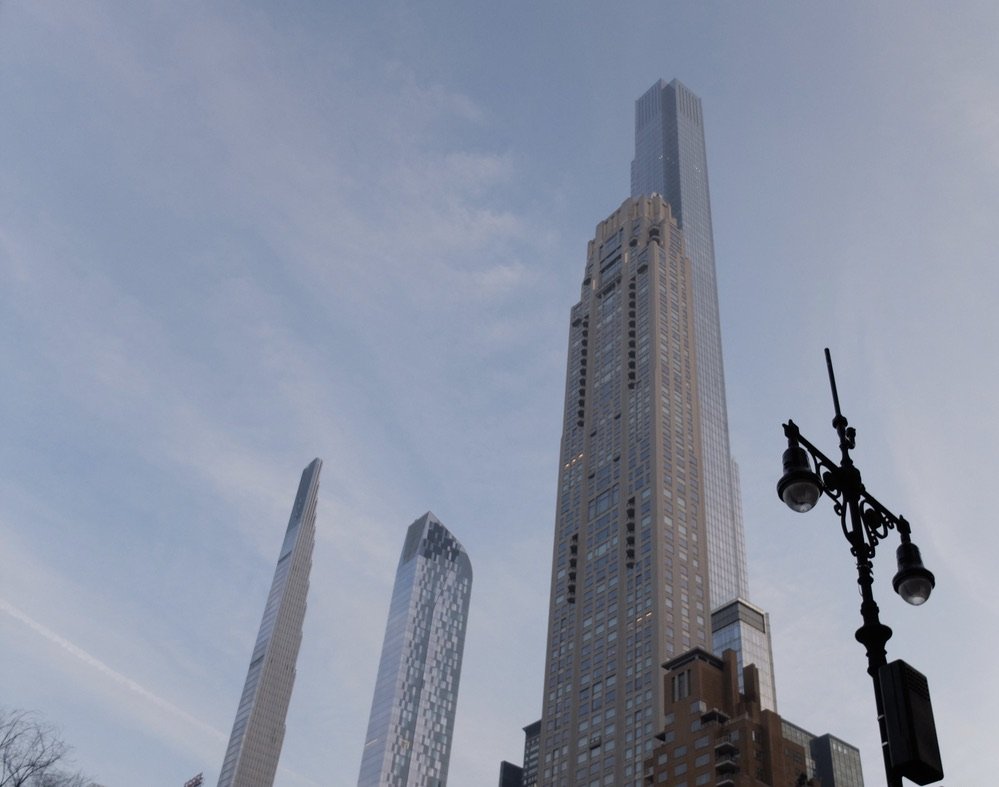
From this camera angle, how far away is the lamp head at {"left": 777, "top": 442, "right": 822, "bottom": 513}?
47.2 feet

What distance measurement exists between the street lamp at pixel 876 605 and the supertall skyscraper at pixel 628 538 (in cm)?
11954

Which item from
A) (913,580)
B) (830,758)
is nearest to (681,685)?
(830,758)

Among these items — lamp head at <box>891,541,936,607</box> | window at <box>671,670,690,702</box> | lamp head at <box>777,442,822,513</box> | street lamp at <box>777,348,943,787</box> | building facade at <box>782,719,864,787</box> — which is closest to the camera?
street lamp at <box>777,348,943,787</box>

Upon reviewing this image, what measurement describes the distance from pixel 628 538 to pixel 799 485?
13868cm

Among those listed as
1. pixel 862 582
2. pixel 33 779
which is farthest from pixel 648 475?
pixel 862 582

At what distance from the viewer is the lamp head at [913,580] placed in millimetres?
14628

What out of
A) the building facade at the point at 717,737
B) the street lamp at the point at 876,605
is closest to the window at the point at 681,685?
the building facade at the point at 717,737

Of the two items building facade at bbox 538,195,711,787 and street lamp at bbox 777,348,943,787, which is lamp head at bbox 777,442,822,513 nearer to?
street lamp at bbox 777,348,943,787

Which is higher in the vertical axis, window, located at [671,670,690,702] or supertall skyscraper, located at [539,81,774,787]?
supertall skyscraper, located at [539,81,774,787]

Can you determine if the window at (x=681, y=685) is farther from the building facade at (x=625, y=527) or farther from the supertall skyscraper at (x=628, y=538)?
the building facade at (x=625, y=527)

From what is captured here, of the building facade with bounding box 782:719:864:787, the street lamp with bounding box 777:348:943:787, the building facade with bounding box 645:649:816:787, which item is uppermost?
the building facade with bounding box 782:719:864:787

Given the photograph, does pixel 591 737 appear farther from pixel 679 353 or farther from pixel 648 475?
pixel 679 353

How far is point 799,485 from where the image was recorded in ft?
47.3

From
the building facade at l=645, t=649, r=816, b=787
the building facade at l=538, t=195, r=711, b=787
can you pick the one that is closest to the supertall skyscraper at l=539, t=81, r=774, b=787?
the building facade at l=538, t=195, r=711, b=787
